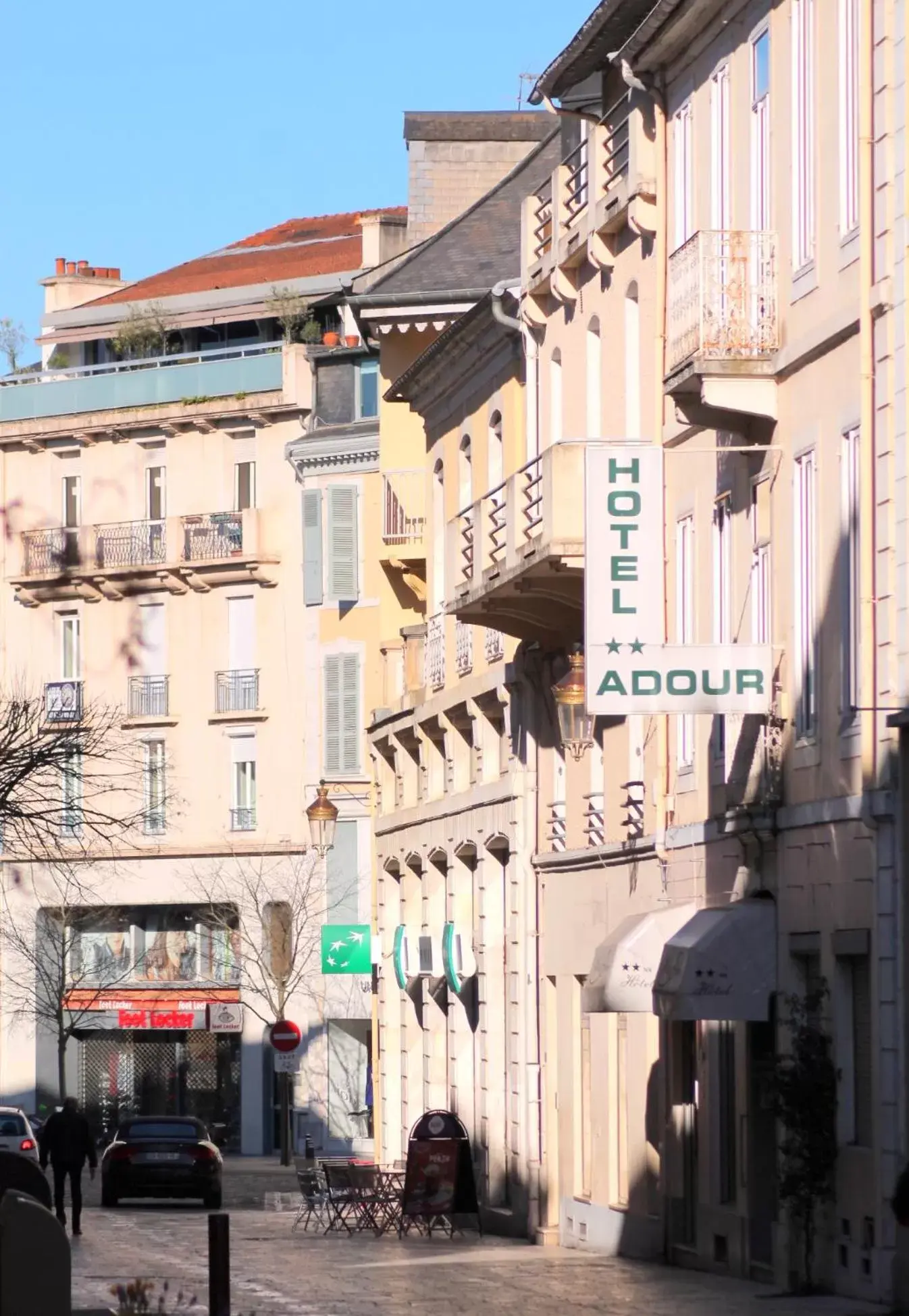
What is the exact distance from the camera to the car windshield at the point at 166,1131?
41406 millimetres

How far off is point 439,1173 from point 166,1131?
36.8 feet

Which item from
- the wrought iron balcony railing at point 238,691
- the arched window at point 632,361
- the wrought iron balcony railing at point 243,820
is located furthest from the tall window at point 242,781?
the arched window at point 632,361

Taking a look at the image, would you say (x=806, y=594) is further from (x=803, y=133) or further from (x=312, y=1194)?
(x=312, y=1194)

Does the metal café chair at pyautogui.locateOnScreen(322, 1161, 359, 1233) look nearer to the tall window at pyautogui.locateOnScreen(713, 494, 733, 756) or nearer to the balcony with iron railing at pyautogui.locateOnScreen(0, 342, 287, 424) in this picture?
the tall window at pyautogui.locateOnScreen(713, 494, 733, 756)

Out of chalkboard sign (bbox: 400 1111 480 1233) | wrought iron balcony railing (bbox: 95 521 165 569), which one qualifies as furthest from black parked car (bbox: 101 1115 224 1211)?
wrought iron balcony railing (bbox: 95 521 165 569)

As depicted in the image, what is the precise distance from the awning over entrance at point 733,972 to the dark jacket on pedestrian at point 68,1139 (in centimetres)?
1320

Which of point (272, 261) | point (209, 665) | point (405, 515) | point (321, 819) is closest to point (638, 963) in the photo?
point (405, 515)

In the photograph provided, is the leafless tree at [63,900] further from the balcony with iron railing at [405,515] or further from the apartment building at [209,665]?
the balcony with iron railing at [405,515]

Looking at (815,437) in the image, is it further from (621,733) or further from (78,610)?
(78,610)

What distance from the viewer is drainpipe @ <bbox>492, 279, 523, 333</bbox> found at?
33125 mm

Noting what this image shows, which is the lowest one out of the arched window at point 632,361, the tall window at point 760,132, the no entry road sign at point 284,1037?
the no entry road sign at point 284,1037

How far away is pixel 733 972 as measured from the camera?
22188 mm

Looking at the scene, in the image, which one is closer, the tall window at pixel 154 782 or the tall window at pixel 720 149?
the tall window at pixel 720 149

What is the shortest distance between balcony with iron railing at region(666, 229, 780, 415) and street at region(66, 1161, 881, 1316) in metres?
6.67
